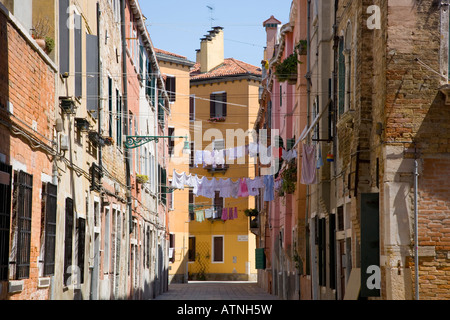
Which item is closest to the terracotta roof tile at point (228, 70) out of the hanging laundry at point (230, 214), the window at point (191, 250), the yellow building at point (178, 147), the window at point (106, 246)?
the yellow building at point (178, 147)

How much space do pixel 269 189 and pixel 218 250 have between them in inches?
863

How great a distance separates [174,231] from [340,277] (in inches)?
1436

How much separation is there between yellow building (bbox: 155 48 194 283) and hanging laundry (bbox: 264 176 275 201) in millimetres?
15379

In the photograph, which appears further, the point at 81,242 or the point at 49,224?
the point at 81,242

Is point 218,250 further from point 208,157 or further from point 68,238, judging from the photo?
point 68,238

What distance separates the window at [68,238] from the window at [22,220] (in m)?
3.20

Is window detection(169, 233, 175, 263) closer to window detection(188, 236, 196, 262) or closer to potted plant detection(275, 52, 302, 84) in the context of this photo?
window detection(188, 236, 196, 262)

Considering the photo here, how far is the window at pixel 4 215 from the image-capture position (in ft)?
36.2

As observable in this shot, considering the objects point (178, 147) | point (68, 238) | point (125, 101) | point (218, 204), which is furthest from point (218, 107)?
point (68, 238)

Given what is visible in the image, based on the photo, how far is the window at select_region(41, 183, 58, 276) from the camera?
1399 cm

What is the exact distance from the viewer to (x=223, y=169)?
59281 mm

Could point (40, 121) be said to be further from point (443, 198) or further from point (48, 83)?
point (443, 198)

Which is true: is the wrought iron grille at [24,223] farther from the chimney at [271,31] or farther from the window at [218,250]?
the window at [218,250]
